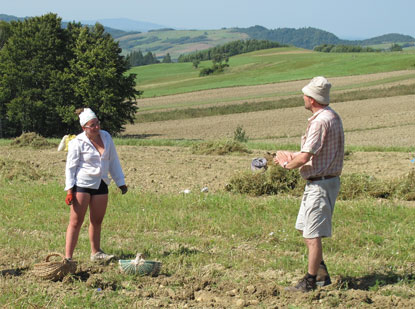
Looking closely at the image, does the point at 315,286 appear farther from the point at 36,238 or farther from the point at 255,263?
the point at 36,238

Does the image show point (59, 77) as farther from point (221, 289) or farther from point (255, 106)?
point (221, 289)

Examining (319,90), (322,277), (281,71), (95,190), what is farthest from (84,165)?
(281,71)

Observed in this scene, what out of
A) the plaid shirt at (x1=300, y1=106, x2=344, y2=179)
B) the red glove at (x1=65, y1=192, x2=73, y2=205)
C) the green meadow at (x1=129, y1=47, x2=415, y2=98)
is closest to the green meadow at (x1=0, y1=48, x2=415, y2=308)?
the red glove at (x1=65, y1=192, x2=73, y2=205)

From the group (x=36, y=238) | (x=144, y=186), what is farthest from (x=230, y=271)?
(x=144, y=186)

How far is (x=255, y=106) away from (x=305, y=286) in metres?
41.3

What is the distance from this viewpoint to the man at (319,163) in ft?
19.9

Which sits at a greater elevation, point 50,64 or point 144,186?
point 50,64

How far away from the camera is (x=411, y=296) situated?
6.21 meters

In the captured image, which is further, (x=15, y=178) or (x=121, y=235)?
(x=15, y=178)

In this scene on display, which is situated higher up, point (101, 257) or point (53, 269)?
point (53, 269)

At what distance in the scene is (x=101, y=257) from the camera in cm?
752

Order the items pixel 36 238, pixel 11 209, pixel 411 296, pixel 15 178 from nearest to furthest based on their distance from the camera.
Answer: pixel 411 296 → pixel 36 238 → pixel 11 209 → pixel 15 178

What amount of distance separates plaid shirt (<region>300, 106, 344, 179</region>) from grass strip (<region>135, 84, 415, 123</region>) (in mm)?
39175

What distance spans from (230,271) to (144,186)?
6.30 m
